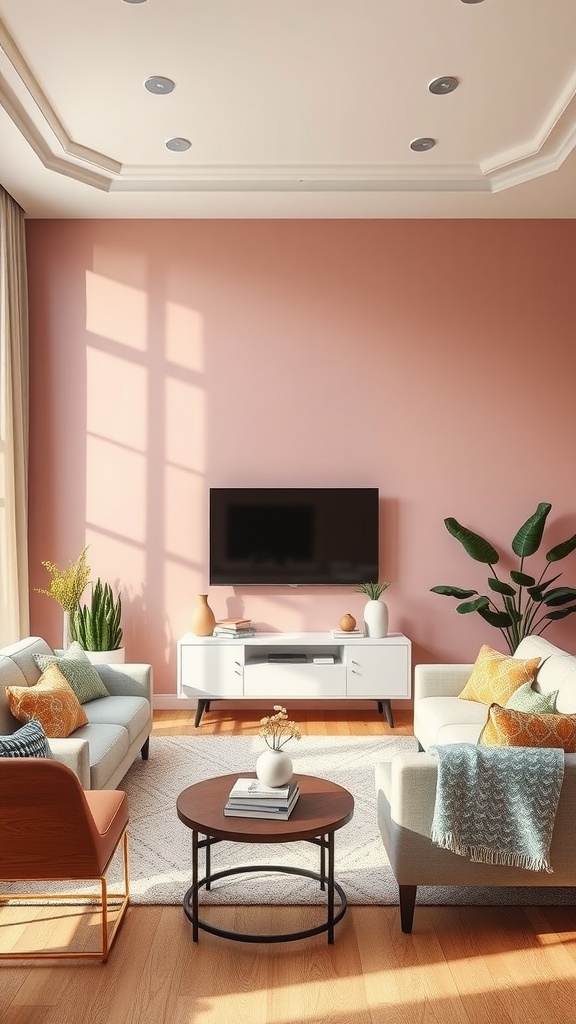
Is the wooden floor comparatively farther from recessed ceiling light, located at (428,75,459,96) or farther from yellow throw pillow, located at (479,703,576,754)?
recessed ceiling light, located at (428,75,459,96)

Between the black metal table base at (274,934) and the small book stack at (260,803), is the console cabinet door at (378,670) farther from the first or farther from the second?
the small book stack at (260,803)

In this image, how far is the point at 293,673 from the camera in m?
5.54

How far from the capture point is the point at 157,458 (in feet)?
19.6

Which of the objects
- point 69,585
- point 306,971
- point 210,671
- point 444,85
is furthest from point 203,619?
point 444,85

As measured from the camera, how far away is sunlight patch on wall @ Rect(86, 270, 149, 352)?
597 cm

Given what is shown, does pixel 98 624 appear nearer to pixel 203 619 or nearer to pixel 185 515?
pixel 203 619

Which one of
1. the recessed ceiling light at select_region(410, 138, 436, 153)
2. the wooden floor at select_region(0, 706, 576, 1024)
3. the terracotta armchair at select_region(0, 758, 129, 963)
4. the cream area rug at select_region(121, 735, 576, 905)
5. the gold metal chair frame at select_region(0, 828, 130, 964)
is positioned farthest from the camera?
the recessed ceiling light at select_region(410, 138, 436, 153)

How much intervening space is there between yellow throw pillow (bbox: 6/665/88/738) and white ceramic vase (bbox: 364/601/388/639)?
2233mm

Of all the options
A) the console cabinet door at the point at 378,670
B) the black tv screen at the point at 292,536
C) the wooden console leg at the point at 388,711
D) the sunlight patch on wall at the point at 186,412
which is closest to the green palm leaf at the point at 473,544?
the black tv screen at the point at 292,536

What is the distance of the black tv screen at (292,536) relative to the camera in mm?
5871

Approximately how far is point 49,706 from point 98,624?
1818 millimetres

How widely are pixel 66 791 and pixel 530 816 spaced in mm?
1465

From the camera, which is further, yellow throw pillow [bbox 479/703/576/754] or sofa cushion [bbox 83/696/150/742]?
sofa cushion [bbox 83/696/150/742]

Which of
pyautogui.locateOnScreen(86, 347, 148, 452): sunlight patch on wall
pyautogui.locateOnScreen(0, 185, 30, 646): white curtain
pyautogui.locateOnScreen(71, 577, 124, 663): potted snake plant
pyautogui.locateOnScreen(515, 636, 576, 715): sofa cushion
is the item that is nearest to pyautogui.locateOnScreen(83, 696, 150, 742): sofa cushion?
pyautogui.locateOnScreen(71, 577, 124, 663): potted snake plant
